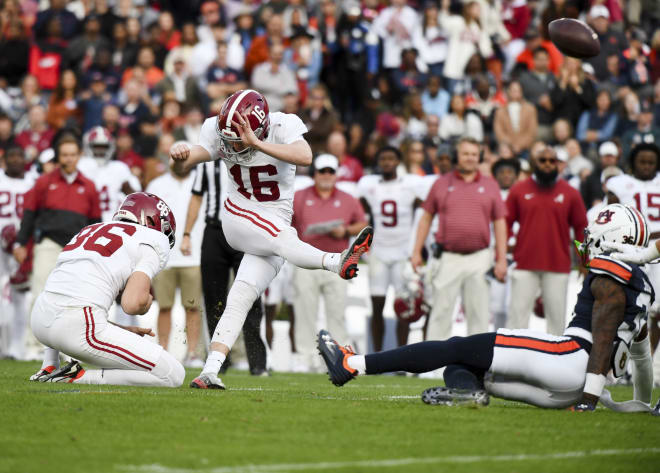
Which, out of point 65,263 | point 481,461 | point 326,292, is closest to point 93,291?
point 65,263

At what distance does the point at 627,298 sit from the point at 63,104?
1246 centimetres

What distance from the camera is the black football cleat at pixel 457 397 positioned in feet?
20.3

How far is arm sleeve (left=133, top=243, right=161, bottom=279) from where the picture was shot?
6977mm

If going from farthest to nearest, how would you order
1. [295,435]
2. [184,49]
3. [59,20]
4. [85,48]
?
[59,20], [85,48], [184,49], [295,435]

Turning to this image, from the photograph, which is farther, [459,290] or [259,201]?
[459,290]

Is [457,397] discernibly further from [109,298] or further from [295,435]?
[109,298]

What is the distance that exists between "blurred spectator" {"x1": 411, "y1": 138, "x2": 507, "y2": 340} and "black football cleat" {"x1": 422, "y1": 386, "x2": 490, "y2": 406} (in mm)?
4824

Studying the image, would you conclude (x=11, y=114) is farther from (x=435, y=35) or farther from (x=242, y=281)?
(x=242, y=281)

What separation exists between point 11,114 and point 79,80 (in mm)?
1221

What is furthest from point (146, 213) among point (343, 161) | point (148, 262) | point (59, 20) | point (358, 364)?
point (59, 20)

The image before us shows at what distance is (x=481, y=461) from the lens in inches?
187

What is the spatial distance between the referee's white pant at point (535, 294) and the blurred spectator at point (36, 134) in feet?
25.3

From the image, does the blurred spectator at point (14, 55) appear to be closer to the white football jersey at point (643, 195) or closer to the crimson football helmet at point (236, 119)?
the white football jersey at point (643, 195)

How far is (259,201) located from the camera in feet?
24.6
